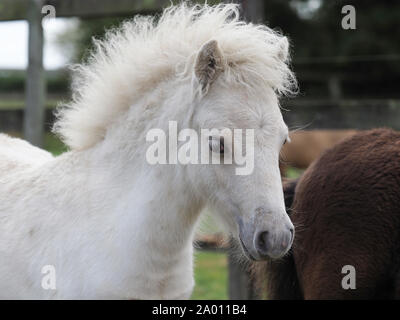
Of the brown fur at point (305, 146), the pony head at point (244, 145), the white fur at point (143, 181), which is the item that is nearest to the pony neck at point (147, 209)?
the white fur at point (143, 181)

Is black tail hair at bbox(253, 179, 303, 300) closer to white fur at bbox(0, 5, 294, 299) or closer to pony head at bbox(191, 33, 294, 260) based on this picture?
white fur at bbox(0, 5, 294, 299)

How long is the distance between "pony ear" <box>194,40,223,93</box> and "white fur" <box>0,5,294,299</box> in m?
0.03

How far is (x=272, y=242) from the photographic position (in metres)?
2.17

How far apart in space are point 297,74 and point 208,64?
13403mm

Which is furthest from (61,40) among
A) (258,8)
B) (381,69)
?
(258,8)

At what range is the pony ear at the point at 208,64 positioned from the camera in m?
2.37

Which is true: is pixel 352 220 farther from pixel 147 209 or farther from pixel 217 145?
pixel 147 209

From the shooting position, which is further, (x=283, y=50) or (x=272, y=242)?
(x=283, y=50)

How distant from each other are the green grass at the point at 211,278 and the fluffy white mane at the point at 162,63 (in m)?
2.28

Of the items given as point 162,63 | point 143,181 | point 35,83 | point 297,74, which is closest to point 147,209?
point 143,181

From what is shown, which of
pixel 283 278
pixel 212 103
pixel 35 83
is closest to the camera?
pixel 212 103

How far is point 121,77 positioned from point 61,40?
19.6 metres

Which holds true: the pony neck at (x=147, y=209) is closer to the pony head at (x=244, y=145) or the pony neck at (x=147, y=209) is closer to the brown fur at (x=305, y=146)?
the pony head at (x=244, y=145)
